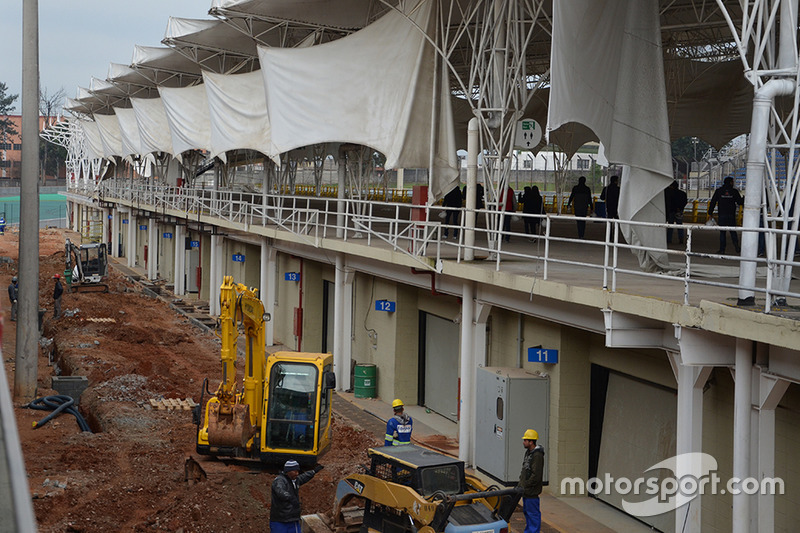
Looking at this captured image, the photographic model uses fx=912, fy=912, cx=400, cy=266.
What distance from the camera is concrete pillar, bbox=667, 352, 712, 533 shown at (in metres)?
11.4

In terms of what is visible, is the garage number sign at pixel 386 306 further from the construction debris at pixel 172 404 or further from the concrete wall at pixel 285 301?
the concrete wall at pixel 285 301

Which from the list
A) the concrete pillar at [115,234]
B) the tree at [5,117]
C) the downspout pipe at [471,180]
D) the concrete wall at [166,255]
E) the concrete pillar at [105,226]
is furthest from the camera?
the tree at [5,117]

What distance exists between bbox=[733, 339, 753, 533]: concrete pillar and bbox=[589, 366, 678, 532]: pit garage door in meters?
3.56

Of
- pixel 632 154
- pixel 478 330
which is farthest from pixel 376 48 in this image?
pixel 632 154

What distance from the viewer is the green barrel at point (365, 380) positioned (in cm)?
2492

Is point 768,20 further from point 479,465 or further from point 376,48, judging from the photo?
point 376,48

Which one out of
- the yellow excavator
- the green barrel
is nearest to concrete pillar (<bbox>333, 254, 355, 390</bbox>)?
the green barrel

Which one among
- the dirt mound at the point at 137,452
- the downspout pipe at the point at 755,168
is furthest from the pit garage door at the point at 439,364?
the downspout pipe at the point at 755,168

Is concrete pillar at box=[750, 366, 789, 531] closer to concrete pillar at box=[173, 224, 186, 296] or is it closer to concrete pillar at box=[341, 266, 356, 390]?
concrete pillar at box=[341, 266, 356, 390]

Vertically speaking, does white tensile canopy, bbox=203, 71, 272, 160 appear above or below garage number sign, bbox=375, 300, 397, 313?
above

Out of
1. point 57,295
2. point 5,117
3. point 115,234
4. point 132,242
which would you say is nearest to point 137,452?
point 57,295

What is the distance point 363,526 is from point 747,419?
5096mm

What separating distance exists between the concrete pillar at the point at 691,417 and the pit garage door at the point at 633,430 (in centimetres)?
244

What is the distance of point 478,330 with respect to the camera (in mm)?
18016
